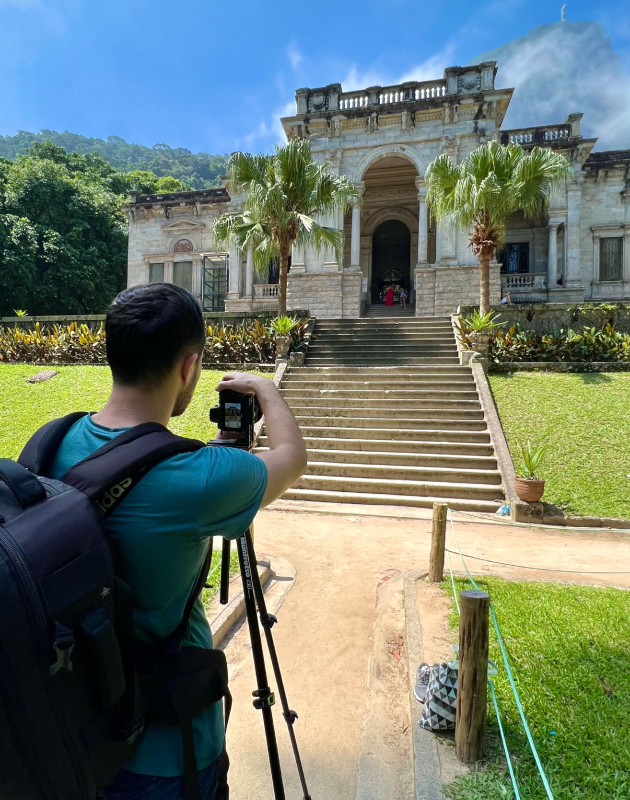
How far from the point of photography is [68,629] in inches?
29.7

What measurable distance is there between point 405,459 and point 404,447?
389 mm

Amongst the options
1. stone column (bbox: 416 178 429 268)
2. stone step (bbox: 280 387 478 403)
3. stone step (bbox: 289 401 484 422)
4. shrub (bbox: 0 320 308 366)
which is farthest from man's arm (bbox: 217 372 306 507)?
stone column (bbox: 416 178 429 268)

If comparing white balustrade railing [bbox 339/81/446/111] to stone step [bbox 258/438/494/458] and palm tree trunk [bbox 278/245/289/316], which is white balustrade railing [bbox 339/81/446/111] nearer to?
palm tree trunk [bbox 278/245/289/316]

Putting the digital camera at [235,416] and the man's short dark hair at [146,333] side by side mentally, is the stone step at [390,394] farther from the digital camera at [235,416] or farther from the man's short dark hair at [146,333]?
the man's short dark hair at [146,333]

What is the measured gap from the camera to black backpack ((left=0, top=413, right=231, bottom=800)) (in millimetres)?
731

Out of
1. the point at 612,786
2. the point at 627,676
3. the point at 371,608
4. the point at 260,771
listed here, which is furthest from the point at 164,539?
the point at 371,608

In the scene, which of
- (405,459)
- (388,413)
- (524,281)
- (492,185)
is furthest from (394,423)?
(524,281)

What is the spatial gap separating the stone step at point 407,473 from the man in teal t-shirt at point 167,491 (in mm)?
6482

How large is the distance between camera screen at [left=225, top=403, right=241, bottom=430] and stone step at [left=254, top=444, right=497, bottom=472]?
6.30 meters

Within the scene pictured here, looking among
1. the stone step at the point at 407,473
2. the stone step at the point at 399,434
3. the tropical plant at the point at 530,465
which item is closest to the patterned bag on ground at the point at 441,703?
the tropical plant at the point at 530,465

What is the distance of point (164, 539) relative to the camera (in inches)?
36.6

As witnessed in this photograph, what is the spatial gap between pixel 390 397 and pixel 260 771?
26.5ft

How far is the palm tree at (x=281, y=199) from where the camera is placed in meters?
12.1

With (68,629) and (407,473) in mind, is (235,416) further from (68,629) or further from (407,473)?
(407,473)
